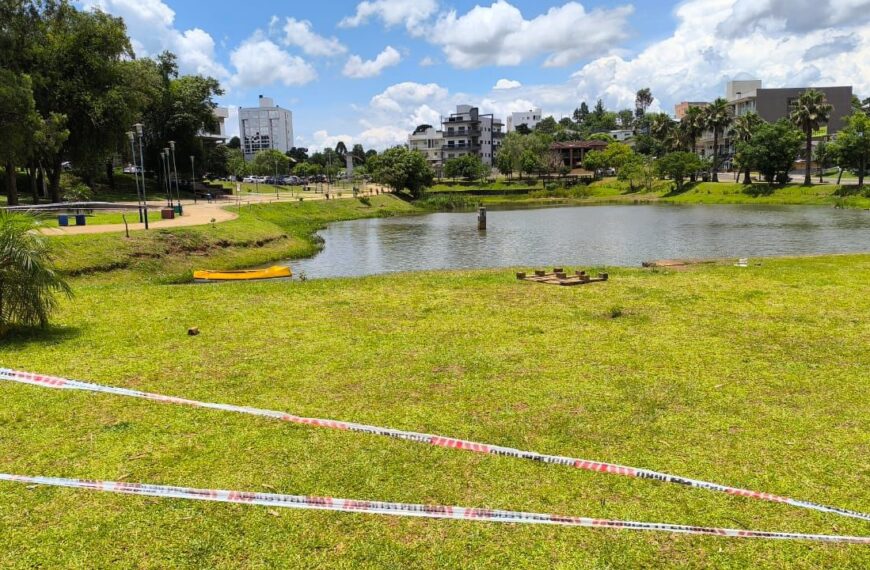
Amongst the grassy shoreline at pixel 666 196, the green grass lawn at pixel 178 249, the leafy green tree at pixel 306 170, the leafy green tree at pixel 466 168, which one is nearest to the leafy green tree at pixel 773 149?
the grassy shoreline at pixel 666 196

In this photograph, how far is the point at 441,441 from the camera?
635 cm

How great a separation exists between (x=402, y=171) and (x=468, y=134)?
181ft

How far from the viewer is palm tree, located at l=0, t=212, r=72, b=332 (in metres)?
9.02

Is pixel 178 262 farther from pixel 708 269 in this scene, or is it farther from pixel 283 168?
pixel 283 168

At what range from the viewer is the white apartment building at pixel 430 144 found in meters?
141

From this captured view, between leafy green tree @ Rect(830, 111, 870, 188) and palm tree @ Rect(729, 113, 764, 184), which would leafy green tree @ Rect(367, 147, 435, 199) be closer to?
palm tree @ Rect(729, 113, 764, 184)

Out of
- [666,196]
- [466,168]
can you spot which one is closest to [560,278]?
[666,196]

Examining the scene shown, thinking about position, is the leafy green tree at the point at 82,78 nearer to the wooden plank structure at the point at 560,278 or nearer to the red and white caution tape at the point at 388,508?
the wooden plank structure at the point at 560,278

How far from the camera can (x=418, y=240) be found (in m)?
43.7

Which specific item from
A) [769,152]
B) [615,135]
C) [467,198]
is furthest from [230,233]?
[615,135]

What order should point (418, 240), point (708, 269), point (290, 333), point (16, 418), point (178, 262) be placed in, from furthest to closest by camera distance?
1. point (418, 240)
2. point (178, 262)
3. point (708, 269)
4. point (290, 333)
5. point (16, 418)

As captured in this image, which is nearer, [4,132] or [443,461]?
[443,461]

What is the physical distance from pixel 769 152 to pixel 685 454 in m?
82.7

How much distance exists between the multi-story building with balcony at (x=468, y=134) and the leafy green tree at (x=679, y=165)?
54.7m
